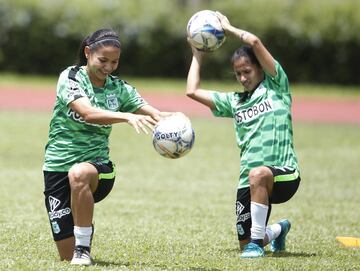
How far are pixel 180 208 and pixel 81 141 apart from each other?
4069mm

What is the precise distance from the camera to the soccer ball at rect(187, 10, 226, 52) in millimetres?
7949

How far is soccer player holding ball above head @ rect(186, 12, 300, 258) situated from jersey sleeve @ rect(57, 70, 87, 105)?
1358 mm

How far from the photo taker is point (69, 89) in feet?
23.7

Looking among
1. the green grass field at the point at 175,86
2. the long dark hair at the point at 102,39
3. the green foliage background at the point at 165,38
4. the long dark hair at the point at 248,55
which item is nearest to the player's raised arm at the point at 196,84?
the long dark hair at the point at 248,55

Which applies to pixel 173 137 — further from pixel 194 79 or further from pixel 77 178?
pixel 194 79

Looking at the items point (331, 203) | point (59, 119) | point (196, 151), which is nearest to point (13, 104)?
point (196, 151)

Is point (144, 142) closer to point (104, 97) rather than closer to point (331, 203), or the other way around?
point (331, 203)

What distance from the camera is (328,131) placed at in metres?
20.9

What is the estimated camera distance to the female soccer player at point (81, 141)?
23.4 ft

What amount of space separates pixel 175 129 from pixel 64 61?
2757cm

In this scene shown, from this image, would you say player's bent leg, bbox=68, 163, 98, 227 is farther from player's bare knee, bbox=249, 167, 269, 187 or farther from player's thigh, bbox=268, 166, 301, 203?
player's thigh, bbox=268, 166, 301, 203

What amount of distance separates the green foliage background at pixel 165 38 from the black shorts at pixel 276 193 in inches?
1007

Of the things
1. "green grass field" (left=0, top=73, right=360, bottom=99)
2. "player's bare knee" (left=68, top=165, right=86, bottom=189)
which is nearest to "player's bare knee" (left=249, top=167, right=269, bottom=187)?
"player's bare knee" (left=68, top=165, right=86, bottom=189)

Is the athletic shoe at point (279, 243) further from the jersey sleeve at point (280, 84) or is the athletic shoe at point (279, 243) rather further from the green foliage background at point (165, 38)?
the green foliage background at point (165, 38)
